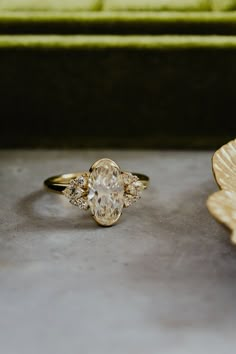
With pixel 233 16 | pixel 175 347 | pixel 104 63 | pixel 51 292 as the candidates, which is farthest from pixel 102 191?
pixel 233 16

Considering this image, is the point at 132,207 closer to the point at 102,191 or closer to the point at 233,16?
the point at 102,191

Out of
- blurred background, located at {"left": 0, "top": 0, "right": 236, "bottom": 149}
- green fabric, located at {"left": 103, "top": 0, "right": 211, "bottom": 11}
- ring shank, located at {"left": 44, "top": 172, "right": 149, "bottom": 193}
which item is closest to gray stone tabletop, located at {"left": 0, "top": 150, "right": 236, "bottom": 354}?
ring shank, located at {"left": 44, "top": 172, "right": 149, "bottom": 193}

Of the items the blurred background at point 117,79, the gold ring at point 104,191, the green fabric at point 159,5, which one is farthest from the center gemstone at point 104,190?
the green fabric at point 159,5

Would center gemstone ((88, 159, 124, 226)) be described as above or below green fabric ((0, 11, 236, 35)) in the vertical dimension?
below

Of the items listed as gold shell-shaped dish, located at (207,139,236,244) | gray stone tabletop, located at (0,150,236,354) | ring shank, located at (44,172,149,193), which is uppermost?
gold shell-shaped dish, located at (207,139,236,244)

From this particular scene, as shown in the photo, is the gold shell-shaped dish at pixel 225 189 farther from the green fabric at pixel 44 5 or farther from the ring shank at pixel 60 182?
the green fabric at pixel 44 5

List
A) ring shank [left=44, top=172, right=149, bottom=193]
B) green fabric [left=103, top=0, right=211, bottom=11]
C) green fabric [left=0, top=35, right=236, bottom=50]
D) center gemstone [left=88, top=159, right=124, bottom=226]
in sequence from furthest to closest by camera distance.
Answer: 1. green fabric [left=103, top=0, right=211, bottom=11]
2. green fabric [left=0, top=35, right=236, bottom=50]
3. ring shank [left=44, top=172, right=149, bottom=193]
4. center gemstone [left=88, top=159, right=124, bottom=226]

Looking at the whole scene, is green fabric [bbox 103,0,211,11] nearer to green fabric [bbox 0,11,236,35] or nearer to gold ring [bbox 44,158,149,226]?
green fabric [bbox 0,11,236,35]
